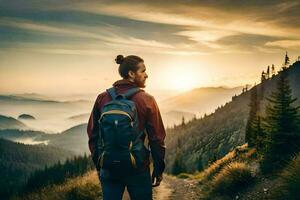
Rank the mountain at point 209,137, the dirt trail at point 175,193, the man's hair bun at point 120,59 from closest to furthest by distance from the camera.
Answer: the man's hair bun at point 120,59, the dirt trail at point 175,193, the mountain at point 209,137

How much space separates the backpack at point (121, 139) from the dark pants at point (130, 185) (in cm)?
12

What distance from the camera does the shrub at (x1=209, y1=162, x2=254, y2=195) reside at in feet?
35.2

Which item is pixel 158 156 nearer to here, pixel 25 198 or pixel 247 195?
pixel 247 195

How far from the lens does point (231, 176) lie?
1097 cm

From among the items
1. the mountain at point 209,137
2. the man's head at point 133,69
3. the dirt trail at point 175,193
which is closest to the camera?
the man's head at point 133,69

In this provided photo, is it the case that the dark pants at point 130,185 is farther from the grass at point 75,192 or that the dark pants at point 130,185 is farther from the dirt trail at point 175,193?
the dirt trail at point 175,193

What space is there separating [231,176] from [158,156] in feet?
20.5

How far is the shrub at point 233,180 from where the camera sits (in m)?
10.7

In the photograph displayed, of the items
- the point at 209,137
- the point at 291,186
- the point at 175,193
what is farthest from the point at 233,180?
the point at 209,137

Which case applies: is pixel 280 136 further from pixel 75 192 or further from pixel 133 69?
pixel 133 69

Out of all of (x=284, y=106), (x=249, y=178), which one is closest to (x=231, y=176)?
(x=249, y=178)

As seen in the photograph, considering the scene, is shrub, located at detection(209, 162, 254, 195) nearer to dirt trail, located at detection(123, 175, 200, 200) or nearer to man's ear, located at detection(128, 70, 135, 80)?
dirt trail, located at detection(123, 175, 200, 200)

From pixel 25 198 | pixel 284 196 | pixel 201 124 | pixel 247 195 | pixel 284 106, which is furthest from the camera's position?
pixel 201 124

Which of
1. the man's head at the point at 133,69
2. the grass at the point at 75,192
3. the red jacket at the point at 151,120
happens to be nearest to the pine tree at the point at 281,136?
the grass at the point at 75,192
